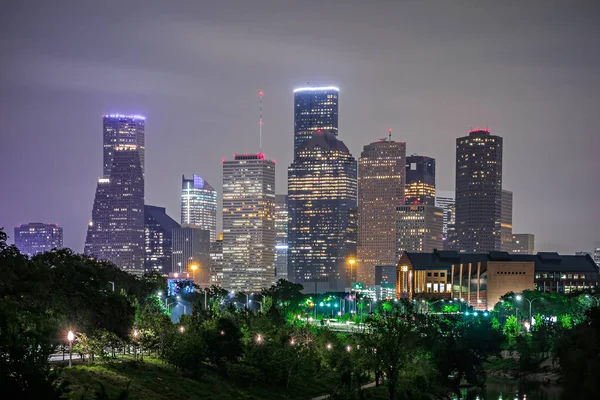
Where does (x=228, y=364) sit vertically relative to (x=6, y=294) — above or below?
below

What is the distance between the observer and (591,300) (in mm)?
172750

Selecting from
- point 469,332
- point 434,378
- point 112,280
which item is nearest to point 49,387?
point 434,378

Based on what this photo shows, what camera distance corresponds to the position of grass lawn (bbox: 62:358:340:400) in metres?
72.1

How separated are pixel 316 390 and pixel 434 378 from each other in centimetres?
→ 1573

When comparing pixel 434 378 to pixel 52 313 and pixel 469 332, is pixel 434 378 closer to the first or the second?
pixel 469 332

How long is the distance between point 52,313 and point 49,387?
3200 cm

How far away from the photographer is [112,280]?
414 ft

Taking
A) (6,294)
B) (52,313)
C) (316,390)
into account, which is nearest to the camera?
(6,294)

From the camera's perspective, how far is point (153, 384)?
8106 centimetres

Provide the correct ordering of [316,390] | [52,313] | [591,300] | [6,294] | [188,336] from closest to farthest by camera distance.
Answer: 1. [6,294]
2. [52,313]
3. [188,336]
4. [316,390]
5. [591,300]

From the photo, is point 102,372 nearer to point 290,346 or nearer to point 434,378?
point 290,346

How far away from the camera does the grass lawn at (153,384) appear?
72.1 meters

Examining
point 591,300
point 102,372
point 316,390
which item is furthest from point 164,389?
point 591,300

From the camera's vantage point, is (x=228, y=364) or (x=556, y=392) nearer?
(x=228, y=364)
